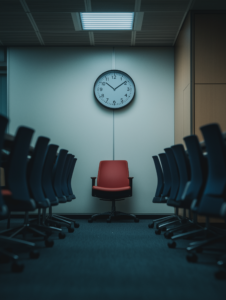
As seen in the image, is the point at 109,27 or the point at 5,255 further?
the point at 109,27

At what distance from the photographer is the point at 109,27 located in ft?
15.8

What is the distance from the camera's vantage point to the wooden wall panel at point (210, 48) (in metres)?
4.22

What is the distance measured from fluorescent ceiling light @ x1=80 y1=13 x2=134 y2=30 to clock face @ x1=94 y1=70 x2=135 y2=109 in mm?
828

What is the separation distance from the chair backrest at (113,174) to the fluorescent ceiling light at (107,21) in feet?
6.92

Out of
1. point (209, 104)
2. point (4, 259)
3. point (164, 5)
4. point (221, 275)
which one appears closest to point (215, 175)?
point (221, 275)

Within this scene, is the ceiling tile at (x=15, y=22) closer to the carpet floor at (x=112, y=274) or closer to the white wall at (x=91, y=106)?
the white wall at (x=91, y=106)

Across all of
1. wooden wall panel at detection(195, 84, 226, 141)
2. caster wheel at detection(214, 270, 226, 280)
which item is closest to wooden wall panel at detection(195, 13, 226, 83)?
wooden wall panel at detection(195, 84, 226, 141)

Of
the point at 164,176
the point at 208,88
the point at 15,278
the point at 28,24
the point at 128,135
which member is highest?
the point at 28,24

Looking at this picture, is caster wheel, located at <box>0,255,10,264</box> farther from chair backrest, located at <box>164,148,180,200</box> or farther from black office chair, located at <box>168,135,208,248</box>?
chair backrest, located at <box>164,148,180,200</box>

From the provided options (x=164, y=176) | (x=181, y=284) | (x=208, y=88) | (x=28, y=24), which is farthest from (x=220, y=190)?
(x=28, y=24)

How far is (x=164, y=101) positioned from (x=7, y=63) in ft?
9.19

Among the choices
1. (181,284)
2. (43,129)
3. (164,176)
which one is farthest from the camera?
(43,129)

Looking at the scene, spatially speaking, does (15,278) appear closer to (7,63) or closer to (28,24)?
(28,24)

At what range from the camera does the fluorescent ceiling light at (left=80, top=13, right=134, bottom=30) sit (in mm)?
4523
